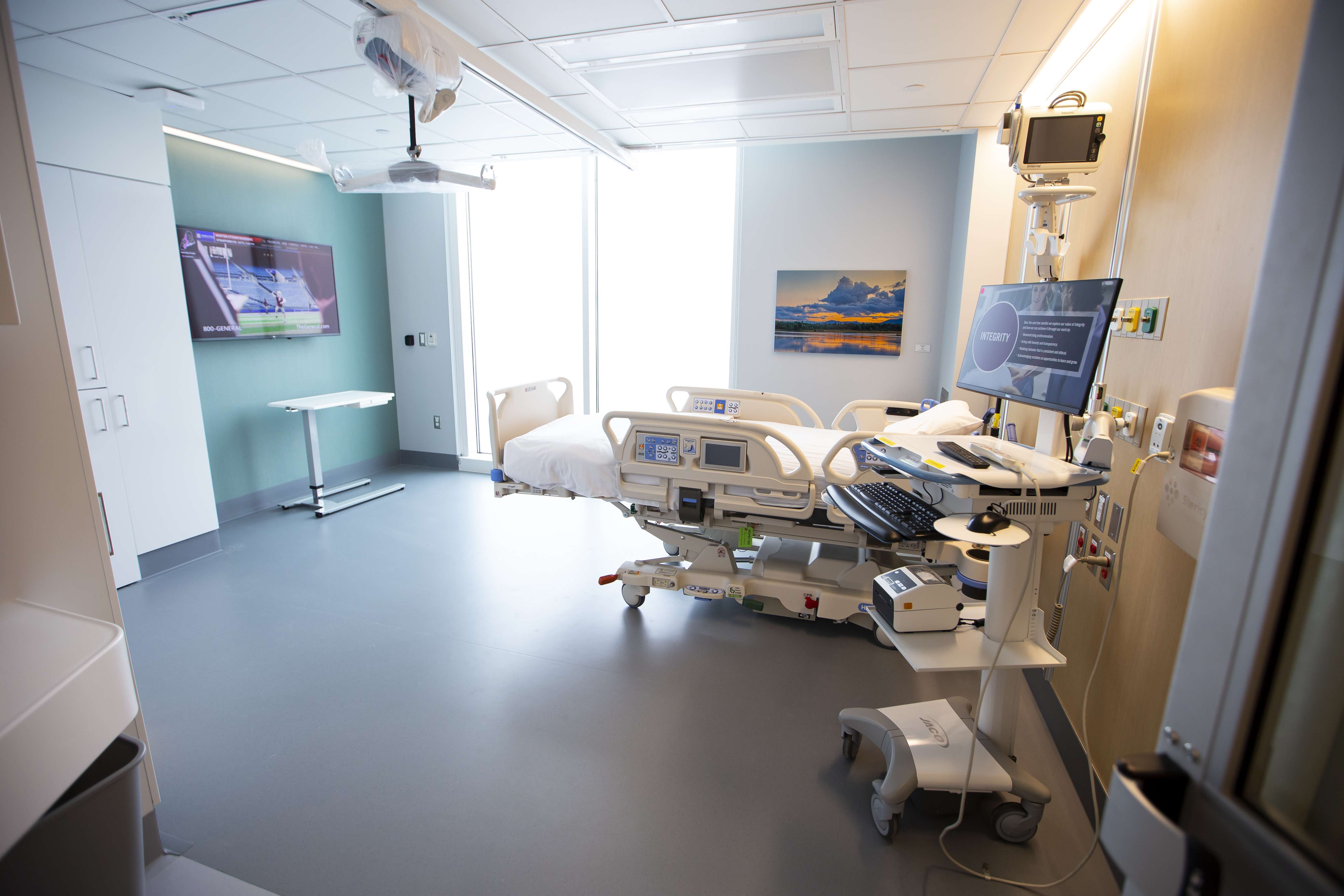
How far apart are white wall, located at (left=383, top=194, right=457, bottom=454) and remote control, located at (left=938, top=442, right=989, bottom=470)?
516 cm

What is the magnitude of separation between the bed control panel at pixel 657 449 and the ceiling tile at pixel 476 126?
91.2 inches

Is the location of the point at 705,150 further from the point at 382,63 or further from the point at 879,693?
the point at 879,693

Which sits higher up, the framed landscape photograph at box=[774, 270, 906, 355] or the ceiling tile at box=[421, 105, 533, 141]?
the ceiling tile at box=[421, 105, 533, 141]

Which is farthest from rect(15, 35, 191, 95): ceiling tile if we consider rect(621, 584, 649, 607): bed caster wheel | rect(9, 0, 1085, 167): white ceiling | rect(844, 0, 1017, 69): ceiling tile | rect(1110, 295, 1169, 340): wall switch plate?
rect(1110, 295, 1169, 340): wall switch plate

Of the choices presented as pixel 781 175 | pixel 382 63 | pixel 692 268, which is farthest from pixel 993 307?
pixel 692 268

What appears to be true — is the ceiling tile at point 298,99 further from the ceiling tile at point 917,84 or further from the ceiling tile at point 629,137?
the ceiling tile at point 917,84

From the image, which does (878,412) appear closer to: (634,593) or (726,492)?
(726,492)

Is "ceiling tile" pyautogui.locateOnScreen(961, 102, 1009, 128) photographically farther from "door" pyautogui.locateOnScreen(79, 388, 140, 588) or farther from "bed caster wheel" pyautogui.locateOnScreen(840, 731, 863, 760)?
"door" pyautogui.locateOnScreen(79, 388, 140, 588)

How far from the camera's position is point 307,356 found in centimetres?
514

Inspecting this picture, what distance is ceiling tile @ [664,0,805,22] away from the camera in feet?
8.14

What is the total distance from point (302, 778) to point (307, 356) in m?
4.12

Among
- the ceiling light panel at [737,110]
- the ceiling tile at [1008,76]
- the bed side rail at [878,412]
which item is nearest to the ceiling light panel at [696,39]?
the ceiling light panel at [737,110]

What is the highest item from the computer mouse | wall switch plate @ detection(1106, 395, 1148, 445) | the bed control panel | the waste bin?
wall switch plate @ detection(1106, 395, 1148, 445)

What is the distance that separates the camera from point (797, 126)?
4.06 metres
